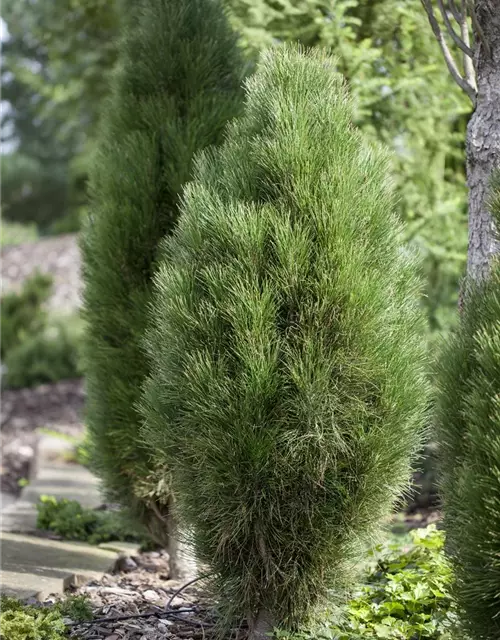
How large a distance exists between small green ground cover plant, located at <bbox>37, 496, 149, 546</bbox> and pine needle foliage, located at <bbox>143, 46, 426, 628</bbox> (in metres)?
2.06

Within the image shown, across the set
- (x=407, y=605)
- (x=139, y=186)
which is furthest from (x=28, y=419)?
(x=407, y=605)

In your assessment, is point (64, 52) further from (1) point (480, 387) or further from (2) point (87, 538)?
(1) point (480, 387)

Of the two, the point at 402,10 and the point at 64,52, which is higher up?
the point at 402,10

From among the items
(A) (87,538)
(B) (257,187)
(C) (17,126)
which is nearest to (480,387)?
(B) (257,187)

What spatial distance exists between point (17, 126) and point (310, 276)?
1065 inches

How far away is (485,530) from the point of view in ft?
7.25

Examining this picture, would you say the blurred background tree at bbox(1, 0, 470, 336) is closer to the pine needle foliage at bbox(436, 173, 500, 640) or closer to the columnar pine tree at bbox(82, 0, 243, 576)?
the columnar pine tree at bbox(82, 0, 243, 576)

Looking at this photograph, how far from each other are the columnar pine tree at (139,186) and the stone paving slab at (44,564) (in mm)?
385

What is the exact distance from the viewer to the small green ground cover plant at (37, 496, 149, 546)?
15.5 feet

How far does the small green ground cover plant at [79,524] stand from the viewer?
4.72 m

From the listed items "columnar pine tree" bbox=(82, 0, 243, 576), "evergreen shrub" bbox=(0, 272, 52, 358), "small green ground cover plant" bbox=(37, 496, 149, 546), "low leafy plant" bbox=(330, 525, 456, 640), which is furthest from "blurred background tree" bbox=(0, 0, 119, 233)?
"low leafy plant" bbox=(330, 525, 456, 640)

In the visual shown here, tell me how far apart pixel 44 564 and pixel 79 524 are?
75 cm

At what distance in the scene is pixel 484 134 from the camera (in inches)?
120

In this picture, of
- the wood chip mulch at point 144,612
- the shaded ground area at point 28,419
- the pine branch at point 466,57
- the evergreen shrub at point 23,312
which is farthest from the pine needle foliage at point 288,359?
the evergreen shrub at point 23,312
